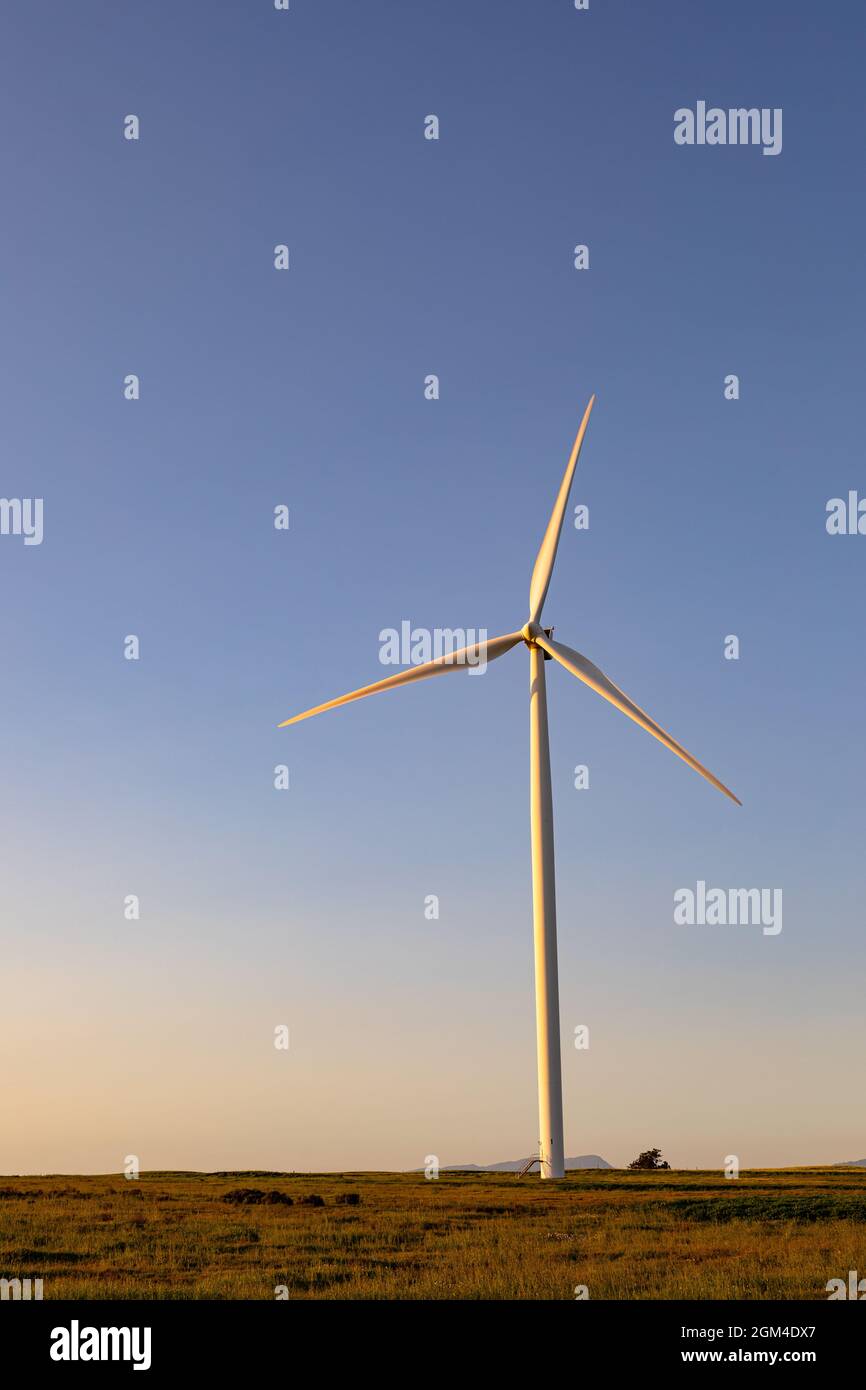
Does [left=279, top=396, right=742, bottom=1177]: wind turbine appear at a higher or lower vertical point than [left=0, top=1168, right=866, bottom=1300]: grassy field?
higher

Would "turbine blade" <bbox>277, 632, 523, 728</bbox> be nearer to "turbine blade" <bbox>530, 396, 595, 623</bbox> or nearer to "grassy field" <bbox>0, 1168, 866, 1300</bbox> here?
"turbine blade" <bbox>530, 396, 595, 623</bbox>

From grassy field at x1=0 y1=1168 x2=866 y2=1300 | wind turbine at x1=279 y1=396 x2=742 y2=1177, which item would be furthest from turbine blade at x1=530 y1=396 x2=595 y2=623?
grassy field at x1=0 y1=1168 x2=866 y2=1300

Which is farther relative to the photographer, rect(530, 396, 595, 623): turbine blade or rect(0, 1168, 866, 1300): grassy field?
rect(530, 396, 595, 623): turbine blade

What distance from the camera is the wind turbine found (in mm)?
63344

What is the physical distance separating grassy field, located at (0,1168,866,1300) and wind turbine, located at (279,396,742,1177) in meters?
4.54

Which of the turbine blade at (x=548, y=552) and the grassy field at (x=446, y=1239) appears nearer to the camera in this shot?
the grassy field at (x=446, y=1239)

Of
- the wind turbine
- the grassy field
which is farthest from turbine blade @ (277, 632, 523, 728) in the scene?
the grassy field

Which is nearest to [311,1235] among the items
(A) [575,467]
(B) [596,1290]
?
(B) [596,1290]

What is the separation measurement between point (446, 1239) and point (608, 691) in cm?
3318

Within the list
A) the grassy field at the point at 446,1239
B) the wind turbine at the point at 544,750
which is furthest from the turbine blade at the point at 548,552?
the grassy field at the point at 446,1239

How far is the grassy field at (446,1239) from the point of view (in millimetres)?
31984

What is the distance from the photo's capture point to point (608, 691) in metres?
68.3

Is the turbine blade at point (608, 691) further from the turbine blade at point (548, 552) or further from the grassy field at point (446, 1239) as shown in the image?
the grassy field at point (446, 1239)
